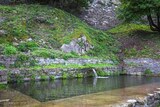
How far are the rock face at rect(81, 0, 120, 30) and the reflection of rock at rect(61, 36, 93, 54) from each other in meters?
6.12

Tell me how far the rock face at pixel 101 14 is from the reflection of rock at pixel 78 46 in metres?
6.12

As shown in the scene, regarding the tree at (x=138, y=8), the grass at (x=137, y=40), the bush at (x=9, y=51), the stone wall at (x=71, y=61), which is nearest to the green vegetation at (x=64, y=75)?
the stone wall at (x=71, y=61)

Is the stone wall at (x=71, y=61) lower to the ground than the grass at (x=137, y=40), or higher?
lower

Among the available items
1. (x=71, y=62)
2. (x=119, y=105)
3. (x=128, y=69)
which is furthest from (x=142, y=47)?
(x=119, y=105)

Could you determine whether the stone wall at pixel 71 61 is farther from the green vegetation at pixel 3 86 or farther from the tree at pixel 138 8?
the tree at pixel 138 8

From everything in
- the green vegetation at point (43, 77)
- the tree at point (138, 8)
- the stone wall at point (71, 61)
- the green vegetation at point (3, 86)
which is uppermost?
the tree at point (138, 8)

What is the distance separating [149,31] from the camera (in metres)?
25.3

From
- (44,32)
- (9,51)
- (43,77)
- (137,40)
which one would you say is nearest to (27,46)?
(9,51)

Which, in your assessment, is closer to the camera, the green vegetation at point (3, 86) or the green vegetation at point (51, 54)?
the green vegetation at point (3, 86)

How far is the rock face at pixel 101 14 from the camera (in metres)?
26.9

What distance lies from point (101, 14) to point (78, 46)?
9272mm

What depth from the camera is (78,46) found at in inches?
778

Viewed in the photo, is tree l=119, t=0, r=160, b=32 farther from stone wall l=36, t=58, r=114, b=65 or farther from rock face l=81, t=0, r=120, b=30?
stone wall l=36, t=58, r=114, b=65

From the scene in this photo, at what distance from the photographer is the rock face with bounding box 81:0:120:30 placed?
88.1 feet
